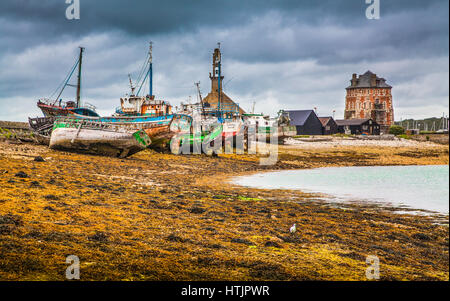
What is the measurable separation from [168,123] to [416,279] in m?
32.5

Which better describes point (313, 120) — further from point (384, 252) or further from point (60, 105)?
point (384, 252)

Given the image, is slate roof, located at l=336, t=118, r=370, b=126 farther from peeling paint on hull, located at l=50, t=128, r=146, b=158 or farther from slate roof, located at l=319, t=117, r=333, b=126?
peeling paint on hull, located at l=50, t=128, r=146, b=158

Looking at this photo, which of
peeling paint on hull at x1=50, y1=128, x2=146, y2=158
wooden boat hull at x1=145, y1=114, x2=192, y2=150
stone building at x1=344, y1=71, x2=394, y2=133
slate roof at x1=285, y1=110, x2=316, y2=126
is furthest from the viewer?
stone building at x1=344, y1=71, x2=394, y2=133

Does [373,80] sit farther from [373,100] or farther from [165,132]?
[165,132]

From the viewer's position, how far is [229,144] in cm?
4850

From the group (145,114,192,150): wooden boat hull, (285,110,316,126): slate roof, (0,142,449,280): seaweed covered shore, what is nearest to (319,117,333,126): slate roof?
(285,110,316,126): slate roof

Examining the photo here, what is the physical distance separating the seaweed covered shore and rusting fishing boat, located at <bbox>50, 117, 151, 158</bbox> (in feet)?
42.5

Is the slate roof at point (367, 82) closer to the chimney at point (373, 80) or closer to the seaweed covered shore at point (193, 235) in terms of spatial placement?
the chimney at point (373, 80)

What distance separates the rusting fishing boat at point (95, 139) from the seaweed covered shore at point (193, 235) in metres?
12.9

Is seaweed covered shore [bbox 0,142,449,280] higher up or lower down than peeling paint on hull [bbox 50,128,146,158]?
lower down

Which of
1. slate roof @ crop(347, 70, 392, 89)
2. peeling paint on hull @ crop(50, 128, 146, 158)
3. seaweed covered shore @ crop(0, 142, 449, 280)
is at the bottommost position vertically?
seaweed covered shore @ crop(0, 142, 449, 280)

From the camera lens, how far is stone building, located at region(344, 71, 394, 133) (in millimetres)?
99750

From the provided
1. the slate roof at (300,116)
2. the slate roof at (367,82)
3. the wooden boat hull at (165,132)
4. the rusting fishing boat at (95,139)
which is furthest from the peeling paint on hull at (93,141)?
the slate roof at (367,82)

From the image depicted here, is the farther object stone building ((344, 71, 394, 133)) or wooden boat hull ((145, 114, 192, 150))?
stone building ((344, 71, 394, 133))
